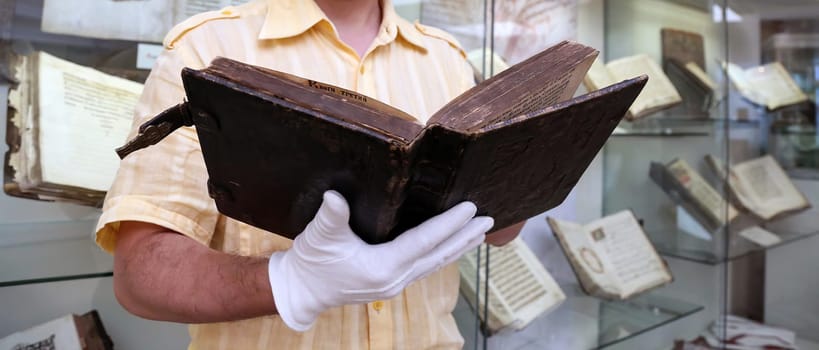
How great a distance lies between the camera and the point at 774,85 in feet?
6.22

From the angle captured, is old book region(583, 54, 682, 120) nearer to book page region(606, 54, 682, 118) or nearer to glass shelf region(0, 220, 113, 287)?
book page region(606, 54, 682, 118)

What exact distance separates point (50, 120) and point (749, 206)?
1955 millimetres

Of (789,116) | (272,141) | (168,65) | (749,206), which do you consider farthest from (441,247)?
(789,116)

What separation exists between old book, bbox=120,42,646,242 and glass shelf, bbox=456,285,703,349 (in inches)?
28.9

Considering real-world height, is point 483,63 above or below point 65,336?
above

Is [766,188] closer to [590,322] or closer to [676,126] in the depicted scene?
[676,126]

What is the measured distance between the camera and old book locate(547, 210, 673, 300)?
1.44 metres

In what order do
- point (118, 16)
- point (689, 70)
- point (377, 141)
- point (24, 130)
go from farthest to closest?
point (689, 70) → point (118, 16) → point (24, 130) → point (377, 141)

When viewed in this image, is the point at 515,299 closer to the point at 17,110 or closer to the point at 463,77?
the point at 463,77

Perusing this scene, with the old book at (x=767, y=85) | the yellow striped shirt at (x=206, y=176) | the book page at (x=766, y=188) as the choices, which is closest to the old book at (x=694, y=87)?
the old book at (x=767, y=85)

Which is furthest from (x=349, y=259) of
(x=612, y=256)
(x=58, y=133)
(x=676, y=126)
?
(x=676, y=126)

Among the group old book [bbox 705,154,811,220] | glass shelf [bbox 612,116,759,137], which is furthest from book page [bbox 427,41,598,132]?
old book [bbox 705,154,811,220]

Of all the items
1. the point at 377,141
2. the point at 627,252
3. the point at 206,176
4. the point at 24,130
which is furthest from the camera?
the point at 627,252

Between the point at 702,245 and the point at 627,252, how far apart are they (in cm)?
47
